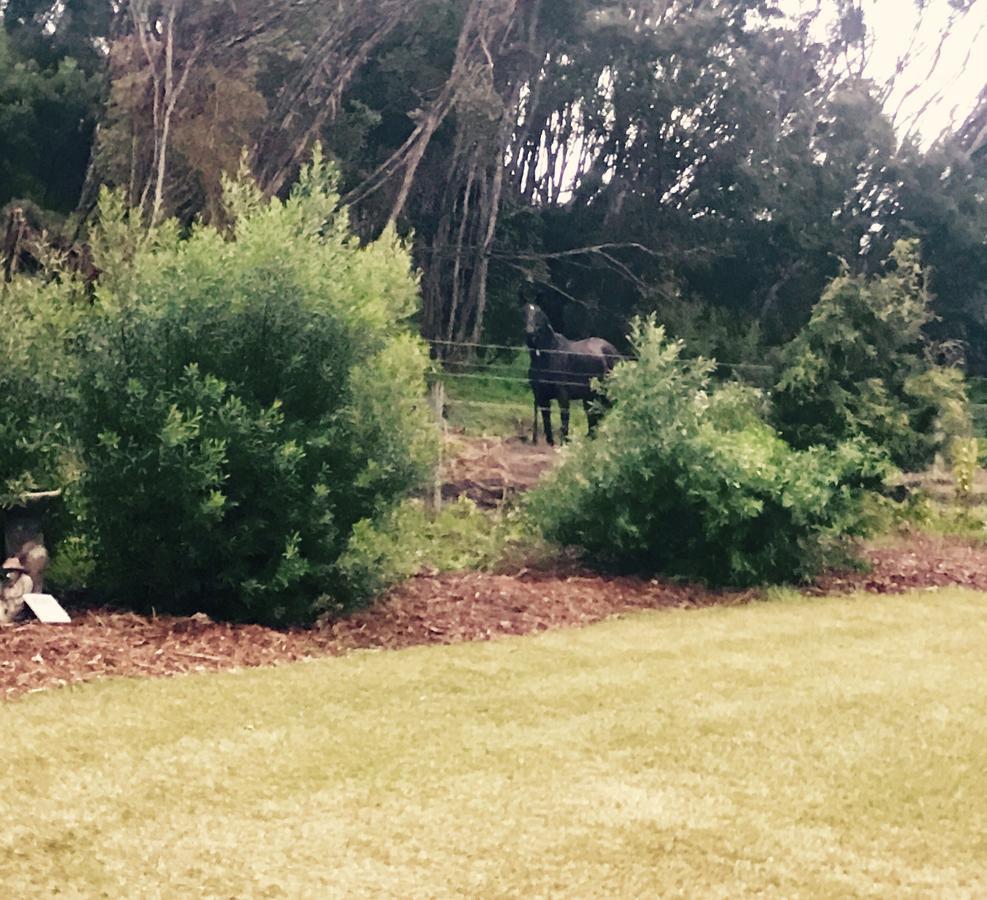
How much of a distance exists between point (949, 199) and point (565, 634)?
19480 millimetres

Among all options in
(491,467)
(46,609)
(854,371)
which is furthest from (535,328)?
(46,609)

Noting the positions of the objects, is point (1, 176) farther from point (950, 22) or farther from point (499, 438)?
point (950, 22)

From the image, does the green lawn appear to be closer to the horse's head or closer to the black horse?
the black horse

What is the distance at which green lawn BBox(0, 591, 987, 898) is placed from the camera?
3.60 meters

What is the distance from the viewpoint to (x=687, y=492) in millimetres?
9562

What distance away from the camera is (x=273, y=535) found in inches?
294

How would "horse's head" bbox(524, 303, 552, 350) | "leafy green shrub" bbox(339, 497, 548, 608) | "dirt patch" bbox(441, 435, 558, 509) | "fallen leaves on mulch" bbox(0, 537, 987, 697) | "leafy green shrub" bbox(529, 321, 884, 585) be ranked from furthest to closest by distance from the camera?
"horse's head" bbox(524, 303, 552, 350) → "dirt patch" bbox(441, 435, 558, 509) → "leafy green shrub" bbox(529, 321, 884, 585) → "leafy green shrub" bbox(339, 497, 548, 608) → "fallen leaves on mulch" bbox(0, 537, 987, 697)

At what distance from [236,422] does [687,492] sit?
13.4ft

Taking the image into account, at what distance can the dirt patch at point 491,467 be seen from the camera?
13.3 meters

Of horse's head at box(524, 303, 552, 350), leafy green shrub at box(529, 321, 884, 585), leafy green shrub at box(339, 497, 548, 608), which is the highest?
horse's head at box(524, 303, 552, 350)

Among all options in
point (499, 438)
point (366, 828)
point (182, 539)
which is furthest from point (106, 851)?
point (499, 438)

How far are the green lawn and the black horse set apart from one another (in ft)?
27.6

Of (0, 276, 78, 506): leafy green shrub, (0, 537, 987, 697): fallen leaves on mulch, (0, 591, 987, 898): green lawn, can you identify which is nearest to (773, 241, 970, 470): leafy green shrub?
(0, 537, 987, 697): fallen leaves on mulch

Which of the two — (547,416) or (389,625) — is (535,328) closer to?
(547,416)
